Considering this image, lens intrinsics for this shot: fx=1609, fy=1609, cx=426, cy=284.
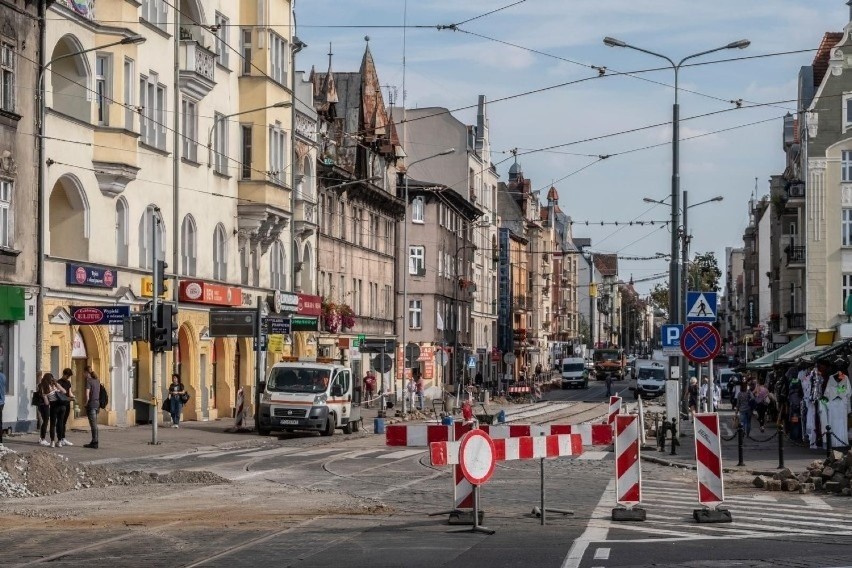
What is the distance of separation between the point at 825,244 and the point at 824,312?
10.6 feet

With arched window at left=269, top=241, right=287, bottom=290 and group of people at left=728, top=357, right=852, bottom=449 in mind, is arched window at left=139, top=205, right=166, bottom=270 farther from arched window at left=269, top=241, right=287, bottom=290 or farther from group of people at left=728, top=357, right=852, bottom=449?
group of people at left=728, top=357, right=852, bottom=449

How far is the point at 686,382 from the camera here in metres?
43.0

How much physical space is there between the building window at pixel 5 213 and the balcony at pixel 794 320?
179 ft

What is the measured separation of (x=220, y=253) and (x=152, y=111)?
8355 mm

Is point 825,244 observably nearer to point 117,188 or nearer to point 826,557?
point 117,188

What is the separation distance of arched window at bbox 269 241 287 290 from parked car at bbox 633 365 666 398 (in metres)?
37.3

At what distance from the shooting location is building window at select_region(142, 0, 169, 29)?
147 ft

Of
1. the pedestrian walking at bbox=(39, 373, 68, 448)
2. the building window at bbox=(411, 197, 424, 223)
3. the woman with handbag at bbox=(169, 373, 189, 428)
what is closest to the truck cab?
the woman with handbag at bbox=(169, 373, 189, 428)

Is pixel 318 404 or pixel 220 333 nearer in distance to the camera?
pixel 318 404

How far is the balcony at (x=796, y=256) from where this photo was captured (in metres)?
81.6

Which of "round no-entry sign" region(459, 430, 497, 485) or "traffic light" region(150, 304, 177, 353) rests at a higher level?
"traffic light" region(150, 304, 177, 353)

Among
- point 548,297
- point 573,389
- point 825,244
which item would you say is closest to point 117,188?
point 825,244

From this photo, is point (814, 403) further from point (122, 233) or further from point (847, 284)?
point (847, 284)

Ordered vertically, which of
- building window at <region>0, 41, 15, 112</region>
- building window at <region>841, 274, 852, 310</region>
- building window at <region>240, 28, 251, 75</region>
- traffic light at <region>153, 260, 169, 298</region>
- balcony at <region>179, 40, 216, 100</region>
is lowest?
traffic light at <region>153, 260, 169, 298</region>
